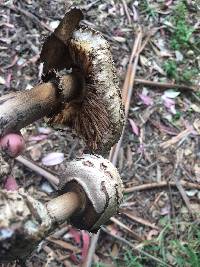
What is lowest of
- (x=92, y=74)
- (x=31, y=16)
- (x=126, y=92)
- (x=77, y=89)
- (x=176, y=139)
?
(x=176, y=139)

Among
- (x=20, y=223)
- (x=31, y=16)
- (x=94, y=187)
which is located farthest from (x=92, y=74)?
(x=31, y=16)

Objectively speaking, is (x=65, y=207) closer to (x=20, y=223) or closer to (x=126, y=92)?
(x=20, y=223)

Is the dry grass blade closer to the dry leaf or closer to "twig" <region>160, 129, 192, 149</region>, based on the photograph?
the dry leaf

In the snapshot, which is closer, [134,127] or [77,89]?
[77,89]

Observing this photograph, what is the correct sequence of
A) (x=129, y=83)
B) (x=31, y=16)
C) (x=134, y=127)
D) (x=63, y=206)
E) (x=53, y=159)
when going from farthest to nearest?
(x=31, y=16), (x=129, y=83), (x=134, y=127), (x=53, y=159), (x=63, y=206)

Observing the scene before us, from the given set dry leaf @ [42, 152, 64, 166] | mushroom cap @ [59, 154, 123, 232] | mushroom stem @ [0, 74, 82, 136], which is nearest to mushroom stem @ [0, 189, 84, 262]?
mushroom cap @ [59, 154, 123, 232]

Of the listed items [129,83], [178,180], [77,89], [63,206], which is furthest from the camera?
[129,83]

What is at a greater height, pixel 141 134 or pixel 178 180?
pixel 141 134

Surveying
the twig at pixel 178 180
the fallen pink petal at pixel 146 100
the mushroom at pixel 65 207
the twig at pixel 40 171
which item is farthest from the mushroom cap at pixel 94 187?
the fallen pink petal at pixel 146 100
